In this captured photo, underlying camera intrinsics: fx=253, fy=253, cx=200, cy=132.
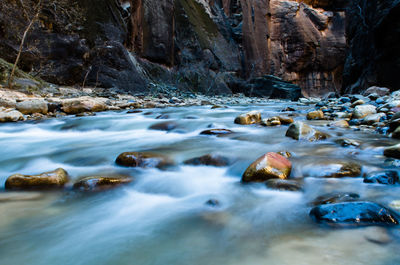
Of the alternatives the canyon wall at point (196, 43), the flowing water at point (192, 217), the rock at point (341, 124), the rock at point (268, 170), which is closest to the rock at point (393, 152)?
the flowing water at point (192, 217)

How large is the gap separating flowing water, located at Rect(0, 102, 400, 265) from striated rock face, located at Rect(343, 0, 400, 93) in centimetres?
707

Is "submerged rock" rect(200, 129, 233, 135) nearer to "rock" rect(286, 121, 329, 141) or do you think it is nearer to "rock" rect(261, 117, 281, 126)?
"rock" rect(261, 117, 281, 126)

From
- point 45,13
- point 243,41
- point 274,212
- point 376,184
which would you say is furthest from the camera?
point 243,41

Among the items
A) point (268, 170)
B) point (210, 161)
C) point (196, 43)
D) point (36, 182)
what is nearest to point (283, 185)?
point (268, 170)

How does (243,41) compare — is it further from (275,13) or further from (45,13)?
(45,13)

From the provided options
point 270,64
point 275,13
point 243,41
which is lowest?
point 270,64

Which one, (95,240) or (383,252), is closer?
(383,252)

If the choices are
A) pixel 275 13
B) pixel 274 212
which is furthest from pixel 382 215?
pixel 275 13

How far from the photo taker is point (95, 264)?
1.02 meters

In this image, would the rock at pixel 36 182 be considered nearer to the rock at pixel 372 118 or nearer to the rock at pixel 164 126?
the rock at pixel 164 126

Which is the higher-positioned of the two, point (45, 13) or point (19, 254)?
point (45, 13)

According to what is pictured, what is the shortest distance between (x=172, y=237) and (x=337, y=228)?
77cm

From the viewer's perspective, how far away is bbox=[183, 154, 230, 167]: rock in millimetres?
2354

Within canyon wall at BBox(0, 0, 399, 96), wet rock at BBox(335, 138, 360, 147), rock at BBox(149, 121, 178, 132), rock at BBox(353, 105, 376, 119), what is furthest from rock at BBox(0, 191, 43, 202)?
canyon wall at BBox(0, 0, 399, 96)
